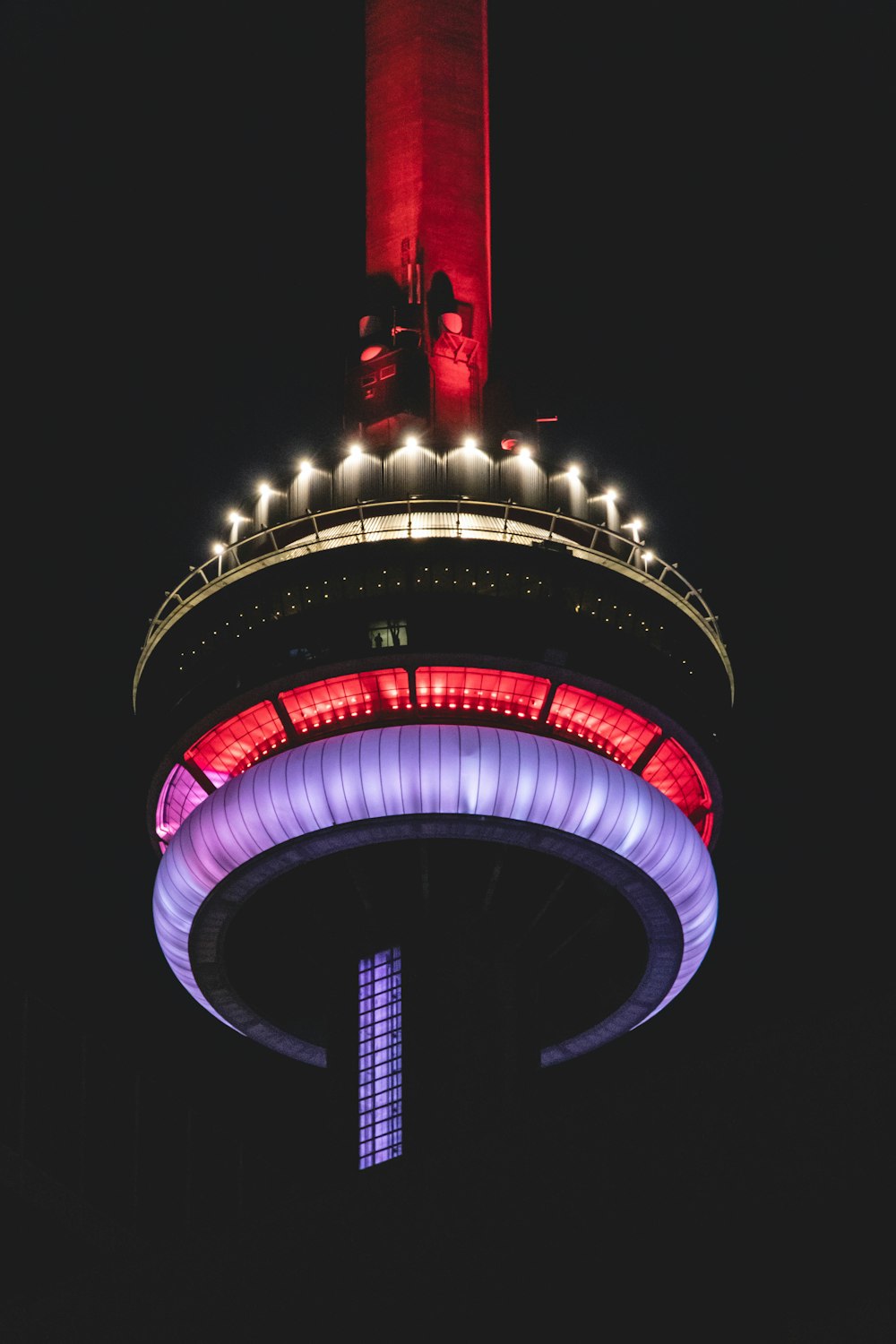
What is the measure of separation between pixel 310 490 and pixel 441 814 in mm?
10425

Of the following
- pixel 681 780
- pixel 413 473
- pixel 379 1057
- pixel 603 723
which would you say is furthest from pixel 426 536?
pixel 379 1057

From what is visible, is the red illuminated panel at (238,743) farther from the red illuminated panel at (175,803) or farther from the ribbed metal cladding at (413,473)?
the ribbed metal cladding at (413,473)

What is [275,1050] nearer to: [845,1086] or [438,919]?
[438,919]

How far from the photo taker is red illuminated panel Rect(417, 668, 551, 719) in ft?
181

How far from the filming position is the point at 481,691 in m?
55.3

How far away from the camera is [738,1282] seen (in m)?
37.8

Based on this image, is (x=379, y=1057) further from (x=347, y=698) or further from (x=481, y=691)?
(x=481, y=691)

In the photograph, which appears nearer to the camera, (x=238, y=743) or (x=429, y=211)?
(x=238, y=743)

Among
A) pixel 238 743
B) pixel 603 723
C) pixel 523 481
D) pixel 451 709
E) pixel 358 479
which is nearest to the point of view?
pixel 451 709

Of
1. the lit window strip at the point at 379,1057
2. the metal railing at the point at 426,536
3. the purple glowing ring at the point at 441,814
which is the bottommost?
the lit window strip at the point at 379,1057

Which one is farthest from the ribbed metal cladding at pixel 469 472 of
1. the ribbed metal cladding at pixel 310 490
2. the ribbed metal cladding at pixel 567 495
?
the ribbed metal cladding at pixel 310 490

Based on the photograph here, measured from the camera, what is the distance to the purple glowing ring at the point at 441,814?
2079 inches

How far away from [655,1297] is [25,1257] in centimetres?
1877

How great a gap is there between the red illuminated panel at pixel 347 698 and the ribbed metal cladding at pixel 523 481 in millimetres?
6303
